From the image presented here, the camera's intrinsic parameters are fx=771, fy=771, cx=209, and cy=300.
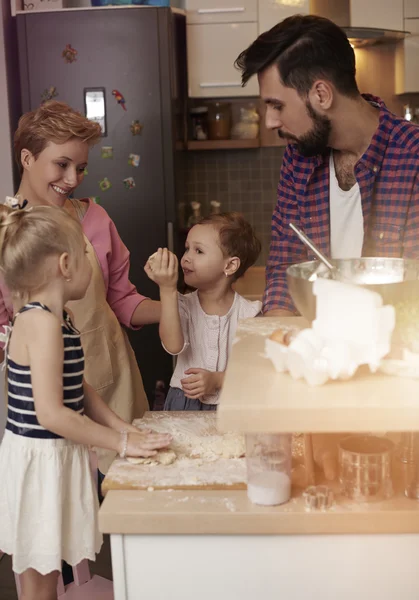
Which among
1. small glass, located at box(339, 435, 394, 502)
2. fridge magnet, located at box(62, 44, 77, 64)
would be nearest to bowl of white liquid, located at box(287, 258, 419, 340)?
small glass, located at box(339, 435, 394, 502)

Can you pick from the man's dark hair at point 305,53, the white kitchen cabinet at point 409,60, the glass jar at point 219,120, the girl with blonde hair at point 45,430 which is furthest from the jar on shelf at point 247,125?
the girl with blonde hair at point 45,430

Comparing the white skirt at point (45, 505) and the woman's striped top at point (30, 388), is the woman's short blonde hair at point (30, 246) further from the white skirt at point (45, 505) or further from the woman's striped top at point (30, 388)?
the white skirt at point (45, 505)

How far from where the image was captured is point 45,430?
154cm

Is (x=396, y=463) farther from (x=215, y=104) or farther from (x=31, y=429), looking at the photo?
(x=215, y=104)

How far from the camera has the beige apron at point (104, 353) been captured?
2.20 metres

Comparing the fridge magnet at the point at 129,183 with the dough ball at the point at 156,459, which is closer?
the dough ball at the point at 156,459

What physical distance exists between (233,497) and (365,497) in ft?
0.69

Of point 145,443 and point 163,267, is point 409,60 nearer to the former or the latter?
point 163,267

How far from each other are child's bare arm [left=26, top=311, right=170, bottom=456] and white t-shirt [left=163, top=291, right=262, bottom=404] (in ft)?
2.26

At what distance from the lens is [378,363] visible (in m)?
1.06

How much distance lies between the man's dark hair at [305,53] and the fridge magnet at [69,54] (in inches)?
69.4

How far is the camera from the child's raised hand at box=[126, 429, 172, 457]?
4.70 feet

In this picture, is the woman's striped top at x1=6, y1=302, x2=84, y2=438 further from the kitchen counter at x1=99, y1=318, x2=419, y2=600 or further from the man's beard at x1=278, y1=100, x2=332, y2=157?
the man's beard at x1=278, y1=100, x2=332, y2=157

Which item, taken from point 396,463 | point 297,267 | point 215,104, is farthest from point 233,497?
point 215,104
